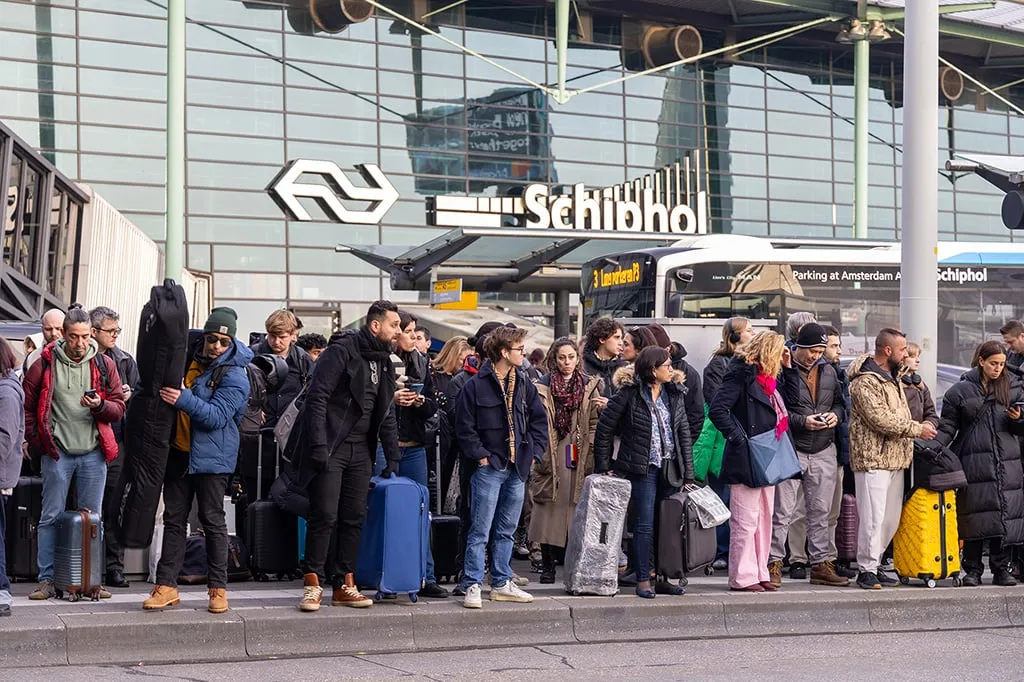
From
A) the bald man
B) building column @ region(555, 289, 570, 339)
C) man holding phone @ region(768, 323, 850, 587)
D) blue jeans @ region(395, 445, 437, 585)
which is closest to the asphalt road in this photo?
blue jeans @ region(395, 445, 437, 585)

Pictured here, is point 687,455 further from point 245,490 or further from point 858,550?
point 245,490

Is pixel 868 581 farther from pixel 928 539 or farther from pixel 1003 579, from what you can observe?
pixel 1003 579

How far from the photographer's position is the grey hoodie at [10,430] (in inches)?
307

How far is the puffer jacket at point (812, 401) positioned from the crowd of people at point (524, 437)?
2 cm

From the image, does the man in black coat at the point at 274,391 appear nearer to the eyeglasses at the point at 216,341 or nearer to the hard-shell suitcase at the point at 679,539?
the eyeglasses at the point at 216,341

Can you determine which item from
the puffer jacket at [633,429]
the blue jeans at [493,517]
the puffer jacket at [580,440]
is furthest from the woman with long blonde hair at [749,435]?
the blue jeans at [493,517]

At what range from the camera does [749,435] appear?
9.53 metres

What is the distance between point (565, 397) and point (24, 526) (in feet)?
12.0

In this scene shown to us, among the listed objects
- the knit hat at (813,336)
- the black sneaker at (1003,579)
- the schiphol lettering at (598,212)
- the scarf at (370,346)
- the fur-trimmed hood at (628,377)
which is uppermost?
the schiphol lettering at (598,212)

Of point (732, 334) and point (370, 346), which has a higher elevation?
point (732, 334)

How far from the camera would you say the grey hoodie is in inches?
307

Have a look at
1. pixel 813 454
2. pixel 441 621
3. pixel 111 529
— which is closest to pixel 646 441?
pixel 813 454

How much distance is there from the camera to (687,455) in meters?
9.25

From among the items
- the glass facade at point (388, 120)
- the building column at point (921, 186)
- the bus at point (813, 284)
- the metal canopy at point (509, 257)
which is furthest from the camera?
the glass facade at point (388, 120)
